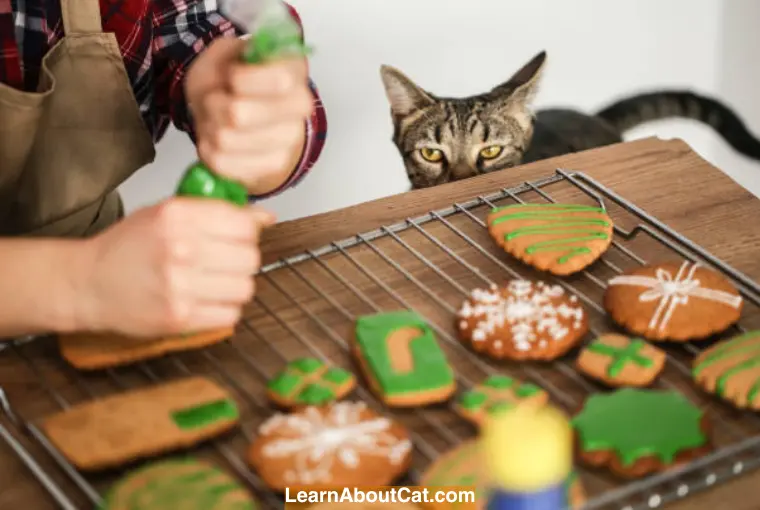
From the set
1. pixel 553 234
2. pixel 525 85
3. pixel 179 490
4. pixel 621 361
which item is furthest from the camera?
pixel 525 85

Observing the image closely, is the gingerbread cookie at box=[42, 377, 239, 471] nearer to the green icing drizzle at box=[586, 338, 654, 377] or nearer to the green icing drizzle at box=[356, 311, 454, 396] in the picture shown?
the green icing drizzle at box=[356, 311, 454, 396]

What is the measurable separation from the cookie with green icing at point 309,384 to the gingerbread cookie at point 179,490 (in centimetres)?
8

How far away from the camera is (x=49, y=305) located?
2.23 ft

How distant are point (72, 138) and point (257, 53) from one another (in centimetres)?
37

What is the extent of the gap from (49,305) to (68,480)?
121 millimetres

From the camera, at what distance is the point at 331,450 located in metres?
0.64

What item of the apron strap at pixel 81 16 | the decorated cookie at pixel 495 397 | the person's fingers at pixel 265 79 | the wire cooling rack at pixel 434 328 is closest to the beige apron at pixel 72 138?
the apron strap at pixel 81 16

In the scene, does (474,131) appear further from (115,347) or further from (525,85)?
(115,347)

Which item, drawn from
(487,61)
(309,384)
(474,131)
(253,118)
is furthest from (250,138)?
(487,61)

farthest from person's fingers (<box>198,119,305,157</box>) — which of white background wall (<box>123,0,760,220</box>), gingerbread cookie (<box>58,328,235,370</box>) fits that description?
white background wall (<box>123,0,760,220</box>)

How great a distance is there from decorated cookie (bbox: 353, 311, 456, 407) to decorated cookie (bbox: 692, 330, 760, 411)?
0.61ft

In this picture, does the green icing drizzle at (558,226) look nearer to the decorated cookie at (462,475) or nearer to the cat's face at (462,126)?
the decorated cookie at (462,475)

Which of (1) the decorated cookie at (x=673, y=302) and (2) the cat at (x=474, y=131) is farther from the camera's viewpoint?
(2) the cat at (x=474, y=131)

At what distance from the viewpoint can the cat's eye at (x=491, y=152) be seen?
1320mm
